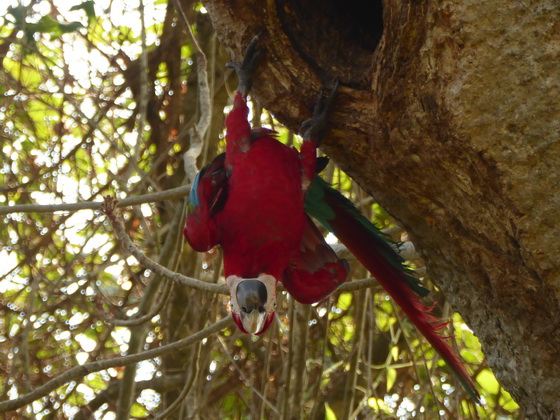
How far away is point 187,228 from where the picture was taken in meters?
2.03

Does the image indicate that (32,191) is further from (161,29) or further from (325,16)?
(325,16)

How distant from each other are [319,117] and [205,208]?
1.67 ft

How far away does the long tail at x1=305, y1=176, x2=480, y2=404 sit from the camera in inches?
73.9

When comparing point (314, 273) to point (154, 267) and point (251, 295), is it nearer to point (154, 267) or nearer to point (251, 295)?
point (251, 295)

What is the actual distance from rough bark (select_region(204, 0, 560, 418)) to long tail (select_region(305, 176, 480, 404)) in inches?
9.7

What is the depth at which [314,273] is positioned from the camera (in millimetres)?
2133

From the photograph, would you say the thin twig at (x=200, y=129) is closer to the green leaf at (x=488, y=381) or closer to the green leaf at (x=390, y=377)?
the green leaf at (x=390, y=377)

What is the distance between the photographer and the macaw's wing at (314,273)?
212cm

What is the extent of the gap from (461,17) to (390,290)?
940 millimetres

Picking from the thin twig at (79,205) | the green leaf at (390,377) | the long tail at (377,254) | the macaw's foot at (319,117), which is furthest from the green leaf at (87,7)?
the green leaf at (390,377)

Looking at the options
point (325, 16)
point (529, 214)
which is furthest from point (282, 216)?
point (529, 214)

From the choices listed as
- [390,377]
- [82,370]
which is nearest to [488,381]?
[390,377]

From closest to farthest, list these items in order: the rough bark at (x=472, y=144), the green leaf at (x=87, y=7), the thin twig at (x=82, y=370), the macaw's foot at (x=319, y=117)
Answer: the rough bark at (x=472, y=144)
the macaw's foot at (x=319, y=117)
the thin twig at (x=82, y=370)
the green leaf at (x=87, y=7)

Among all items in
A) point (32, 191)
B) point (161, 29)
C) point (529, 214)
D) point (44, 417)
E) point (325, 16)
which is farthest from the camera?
point (161, 29)
